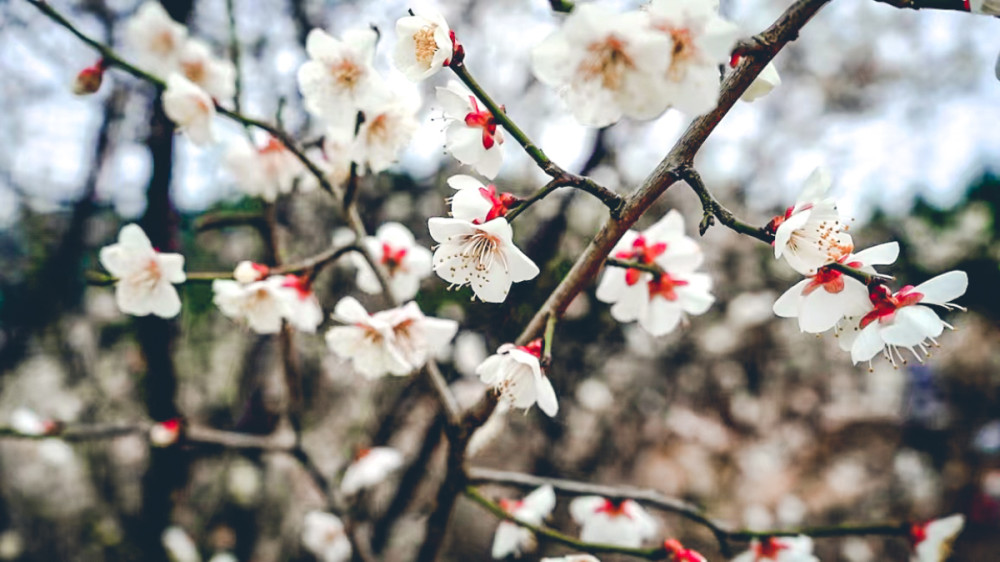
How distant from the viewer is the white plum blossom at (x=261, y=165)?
1.70m

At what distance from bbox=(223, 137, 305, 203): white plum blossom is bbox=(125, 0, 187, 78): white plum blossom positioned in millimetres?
346

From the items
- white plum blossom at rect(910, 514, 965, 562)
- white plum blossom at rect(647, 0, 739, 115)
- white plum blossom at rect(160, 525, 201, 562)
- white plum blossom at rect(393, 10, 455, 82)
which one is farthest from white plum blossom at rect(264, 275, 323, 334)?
white plum blossom at rect(160, 525, 201, 562)

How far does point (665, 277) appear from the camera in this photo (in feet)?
3.98

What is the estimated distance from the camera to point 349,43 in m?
1.28

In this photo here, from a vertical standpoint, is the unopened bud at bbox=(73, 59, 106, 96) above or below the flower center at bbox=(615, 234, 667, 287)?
below

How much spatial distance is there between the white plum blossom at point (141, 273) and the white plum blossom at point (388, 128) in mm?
430

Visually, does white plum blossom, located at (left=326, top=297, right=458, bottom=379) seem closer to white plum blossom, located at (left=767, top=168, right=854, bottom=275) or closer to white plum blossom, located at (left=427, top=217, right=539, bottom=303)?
white plum blossom, located at (left=427, top=217, right=539, bottom=303)

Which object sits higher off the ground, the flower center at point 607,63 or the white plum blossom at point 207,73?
the flower center at point 607,63

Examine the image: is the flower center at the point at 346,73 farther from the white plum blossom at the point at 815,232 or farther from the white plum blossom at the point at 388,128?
the white plum blossom at the point at 815,232

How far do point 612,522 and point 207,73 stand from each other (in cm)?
155

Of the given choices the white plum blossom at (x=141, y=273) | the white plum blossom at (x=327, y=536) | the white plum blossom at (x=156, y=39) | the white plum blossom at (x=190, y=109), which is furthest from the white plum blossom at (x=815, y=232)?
the white plum blossom at (x=327, y=536)

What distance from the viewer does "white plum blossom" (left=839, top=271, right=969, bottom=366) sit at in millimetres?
851

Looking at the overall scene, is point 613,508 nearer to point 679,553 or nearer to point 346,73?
point 679,553

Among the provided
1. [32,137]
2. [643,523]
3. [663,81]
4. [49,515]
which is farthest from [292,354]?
[49,515]
